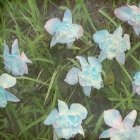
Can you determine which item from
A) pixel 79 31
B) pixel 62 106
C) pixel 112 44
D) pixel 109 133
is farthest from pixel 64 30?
pixel 109 133

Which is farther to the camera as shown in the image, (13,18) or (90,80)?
(13,18)

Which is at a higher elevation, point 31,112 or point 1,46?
point 1,46

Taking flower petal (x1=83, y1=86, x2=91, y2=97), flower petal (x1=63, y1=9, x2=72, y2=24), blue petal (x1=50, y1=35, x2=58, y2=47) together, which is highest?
flower petal (x1=63, y1=9, x2=72, y2=24)

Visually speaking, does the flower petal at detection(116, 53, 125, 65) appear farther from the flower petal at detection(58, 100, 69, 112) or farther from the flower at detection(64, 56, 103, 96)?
the flower petal at detection(58, 100, 69, 112)

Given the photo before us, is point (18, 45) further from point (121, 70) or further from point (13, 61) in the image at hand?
point (121, 70)

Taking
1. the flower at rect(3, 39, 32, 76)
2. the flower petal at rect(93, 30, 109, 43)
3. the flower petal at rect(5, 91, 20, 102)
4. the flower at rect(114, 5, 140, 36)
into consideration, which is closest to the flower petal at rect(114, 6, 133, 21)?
the flower at rect(114, 5, 140, 36)

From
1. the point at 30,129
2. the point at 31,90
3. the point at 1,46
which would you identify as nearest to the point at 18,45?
the point at 1,46

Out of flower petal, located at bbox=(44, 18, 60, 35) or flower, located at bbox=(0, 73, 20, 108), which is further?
flower petal, located at bbox=(44, 18, 60, 35)
